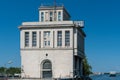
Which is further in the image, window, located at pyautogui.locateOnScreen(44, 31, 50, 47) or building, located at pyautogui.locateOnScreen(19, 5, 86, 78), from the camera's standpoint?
window, located at pyautogui.locateOnScreen(44, 31, 50, 47)

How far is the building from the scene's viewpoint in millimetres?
109875

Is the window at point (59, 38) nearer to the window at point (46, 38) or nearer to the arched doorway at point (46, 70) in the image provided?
the window at point (46, 38)

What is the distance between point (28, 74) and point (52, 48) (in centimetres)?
1041

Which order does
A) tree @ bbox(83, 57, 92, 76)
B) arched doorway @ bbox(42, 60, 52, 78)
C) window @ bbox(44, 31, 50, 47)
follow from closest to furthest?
window @ bbox(44, 31, 50, 47), arched doorway @ bbox(42, 60, 52, 78), tree @ bbox(83, 57, 92, 76)

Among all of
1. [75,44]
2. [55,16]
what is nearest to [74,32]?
[75,44]

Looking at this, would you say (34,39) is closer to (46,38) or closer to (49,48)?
(46,38)

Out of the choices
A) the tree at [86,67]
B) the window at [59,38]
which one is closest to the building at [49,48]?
the window at [59,38]

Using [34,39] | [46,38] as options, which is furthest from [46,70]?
[34,39]

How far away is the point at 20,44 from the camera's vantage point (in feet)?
371

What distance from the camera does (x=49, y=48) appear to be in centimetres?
11081

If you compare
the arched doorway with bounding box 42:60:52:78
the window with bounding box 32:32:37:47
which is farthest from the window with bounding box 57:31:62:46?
the window with bounding box 32:32:37:47

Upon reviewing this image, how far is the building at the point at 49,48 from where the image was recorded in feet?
360

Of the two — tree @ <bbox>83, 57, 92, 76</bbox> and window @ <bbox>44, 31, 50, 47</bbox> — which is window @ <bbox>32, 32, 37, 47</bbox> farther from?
tree @ <bbox>83, 57, 92, 76</bbox>

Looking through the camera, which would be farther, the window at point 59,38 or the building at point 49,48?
the window at point 59,38
